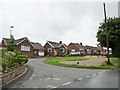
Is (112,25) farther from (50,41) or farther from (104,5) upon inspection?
(50,41)

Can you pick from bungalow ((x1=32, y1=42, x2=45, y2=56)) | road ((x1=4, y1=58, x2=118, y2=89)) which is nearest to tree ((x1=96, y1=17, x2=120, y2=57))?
bungalow ((x1=32, y1=42, x2=45, y2=56))

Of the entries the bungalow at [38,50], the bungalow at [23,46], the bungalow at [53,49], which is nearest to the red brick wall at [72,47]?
the bungalow at [53,49]

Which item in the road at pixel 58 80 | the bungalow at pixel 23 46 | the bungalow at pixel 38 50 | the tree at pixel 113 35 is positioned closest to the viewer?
the road at pixel 58 80

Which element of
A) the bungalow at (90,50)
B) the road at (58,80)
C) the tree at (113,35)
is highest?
the tree at (113,35)

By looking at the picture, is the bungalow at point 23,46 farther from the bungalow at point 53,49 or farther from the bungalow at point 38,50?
the bungalow at point 53,49

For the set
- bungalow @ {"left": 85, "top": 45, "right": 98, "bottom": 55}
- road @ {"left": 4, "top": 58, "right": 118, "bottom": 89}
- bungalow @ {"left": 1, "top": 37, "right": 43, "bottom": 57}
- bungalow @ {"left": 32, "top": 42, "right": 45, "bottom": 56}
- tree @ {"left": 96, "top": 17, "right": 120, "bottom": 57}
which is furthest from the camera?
bungalow @ {"left": 85, "top": 45, "right": 98, "bottom": 55}

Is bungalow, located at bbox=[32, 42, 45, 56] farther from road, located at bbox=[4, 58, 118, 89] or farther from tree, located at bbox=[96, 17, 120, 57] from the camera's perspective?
road, located at bbox=[4, 58, 118, 89]

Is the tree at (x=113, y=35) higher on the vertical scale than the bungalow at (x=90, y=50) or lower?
higher

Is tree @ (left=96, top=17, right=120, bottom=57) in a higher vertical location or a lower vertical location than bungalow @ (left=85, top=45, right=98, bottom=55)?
higher

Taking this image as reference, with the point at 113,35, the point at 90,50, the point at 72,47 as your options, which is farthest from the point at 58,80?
the point at 90,50

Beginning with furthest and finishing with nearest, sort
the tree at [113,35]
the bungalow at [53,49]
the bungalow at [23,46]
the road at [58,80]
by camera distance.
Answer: the bungalow at [53,49]
the bungalow at [23,46]
the tree at [113,35]
the road at [58,80]

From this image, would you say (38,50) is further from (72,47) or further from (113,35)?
(113,35)

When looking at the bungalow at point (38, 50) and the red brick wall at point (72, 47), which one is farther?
the red brick wall at point (72, 47)

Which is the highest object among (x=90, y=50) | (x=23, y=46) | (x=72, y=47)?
(x=72, y=47)
